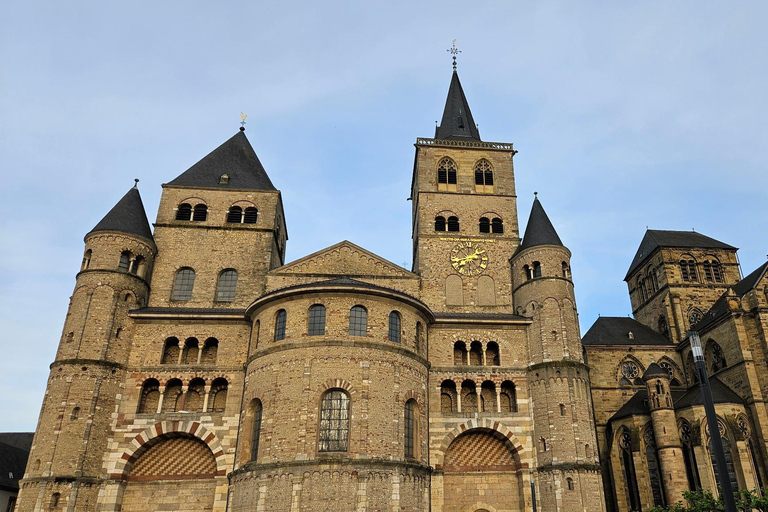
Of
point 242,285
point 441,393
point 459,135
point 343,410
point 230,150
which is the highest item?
point 459,135

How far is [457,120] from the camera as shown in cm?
4378

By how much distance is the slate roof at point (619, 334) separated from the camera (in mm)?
40188

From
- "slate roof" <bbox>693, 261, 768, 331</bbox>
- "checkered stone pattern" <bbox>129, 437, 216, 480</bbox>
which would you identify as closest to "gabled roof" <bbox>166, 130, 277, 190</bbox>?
"checkered stone pattern" <bbox>129, 437, 216, 480</bbox>

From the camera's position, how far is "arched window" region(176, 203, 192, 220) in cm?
3482

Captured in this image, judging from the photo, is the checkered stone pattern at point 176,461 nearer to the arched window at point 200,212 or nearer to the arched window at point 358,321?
the arched window at point 358,321

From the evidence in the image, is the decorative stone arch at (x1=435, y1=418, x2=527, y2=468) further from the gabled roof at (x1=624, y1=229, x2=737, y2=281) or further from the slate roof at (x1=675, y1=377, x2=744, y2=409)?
the gabled roof at (x1=624, y1=229, x2=737, y2=281)

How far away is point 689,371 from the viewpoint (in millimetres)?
39312

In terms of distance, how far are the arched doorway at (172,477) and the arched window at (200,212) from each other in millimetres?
12907

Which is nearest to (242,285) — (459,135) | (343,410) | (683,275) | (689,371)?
(343,410)

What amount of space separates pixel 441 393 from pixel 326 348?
7.28 meters

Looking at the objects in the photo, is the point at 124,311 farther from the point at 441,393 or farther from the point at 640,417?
the point at 640,417

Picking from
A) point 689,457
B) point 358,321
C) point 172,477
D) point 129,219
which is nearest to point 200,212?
point 129,219

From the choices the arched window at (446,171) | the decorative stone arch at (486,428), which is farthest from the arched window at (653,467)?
the arched window at (446,171)

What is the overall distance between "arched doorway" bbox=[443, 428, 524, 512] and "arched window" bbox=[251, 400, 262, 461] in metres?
8.97
